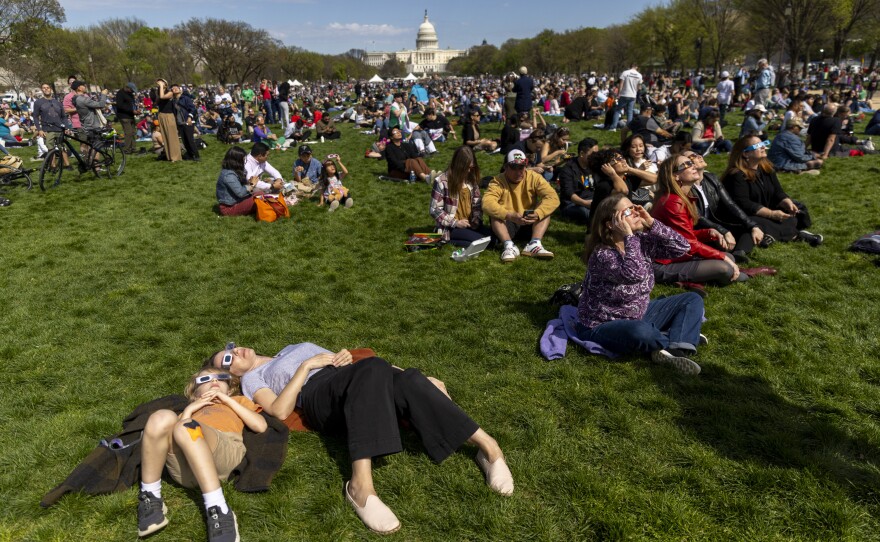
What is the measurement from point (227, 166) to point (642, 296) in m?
8.27

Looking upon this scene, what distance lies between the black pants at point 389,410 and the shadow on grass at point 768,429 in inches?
68.0

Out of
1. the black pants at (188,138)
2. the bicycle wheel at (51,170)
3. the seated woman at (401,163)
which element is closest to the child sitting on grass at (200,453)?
the seated woman at (401,163)

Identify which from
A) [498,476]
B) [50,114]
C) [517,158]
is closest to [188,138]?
[50,114]

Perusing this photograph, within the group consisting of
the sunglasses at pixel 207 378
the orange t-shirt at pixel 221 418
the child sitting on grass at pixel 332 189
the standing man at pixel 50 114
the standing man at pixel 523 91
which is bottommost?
the orange t-shirt at pixel 221 418

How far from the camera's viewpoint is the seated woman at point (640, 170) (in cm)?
793

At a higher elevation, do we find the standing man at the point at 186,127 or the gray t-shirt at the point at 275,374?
the standing man at the point at 186,127

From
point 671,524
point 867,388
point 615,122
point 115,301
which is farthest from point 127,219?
point 615,122

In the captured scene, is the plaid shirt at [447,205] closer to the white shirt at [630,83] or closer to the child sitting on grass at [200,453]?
the child sitting on grass at [200,453]

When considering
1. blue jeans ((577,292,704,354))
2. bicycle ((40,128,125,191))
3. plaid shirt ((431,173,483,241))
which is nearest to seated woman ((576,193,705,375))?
blue jeans ((577,292,704,354))

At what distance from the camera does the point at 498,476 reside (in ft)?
10.5

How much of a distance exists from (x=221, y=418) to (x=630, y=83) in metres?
17.7

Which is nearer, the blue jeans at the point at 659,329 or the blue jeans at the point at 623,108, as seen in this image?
the blue jeans at the point at 659,329

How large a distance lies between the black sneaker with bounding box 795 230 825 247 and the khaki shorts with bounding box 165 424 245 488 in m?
7.59

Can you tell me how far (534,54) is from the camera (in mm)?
85562
